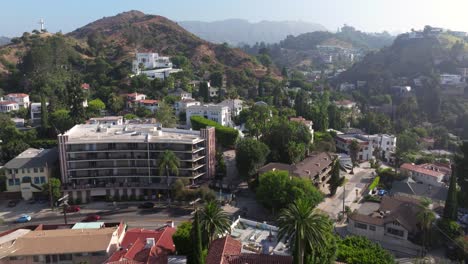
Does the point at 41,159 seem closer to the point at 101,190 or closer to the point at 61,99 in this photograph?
the point at 101,190

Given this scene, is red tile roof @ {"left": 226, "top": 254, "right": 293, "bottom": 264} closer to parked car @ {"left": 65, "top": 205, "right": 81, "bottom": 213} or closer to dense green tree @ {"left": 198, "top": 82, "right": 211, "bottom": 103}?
parked car @ {"left": 65, "top": 205, "right": 81, "bottom": 213}

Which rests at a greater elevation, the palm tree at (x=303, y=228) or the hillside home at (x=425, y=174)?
the palm tree at (x=303, y=228)

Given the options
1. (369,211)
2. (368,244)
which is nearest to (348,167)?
(369,211)

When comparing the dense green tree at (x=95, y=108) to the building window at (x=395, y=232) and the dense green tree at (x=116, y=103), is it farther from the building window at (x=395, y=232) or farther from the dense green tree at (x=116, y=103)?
the building window at (x=395, y=232)

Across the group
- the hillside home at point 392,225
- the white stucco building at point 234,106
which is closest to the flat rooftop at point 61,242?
the hillside home at point 392,225

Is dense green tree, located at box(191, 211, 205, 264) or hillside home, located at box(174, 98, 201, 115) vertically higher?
hillside home, located at box(174, 98, 201, 115)

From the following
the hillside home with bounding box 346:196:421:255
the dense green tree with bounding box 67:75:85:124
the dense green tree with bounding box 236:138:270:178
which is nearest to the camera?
the hillside home with bounding box 346:196:421:255

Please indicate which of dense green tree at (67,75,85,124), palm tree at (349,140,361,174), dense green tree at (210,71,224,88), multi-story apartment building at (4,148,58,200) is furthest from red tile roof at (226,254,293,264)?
dense green tree at (210,71,224,88)
